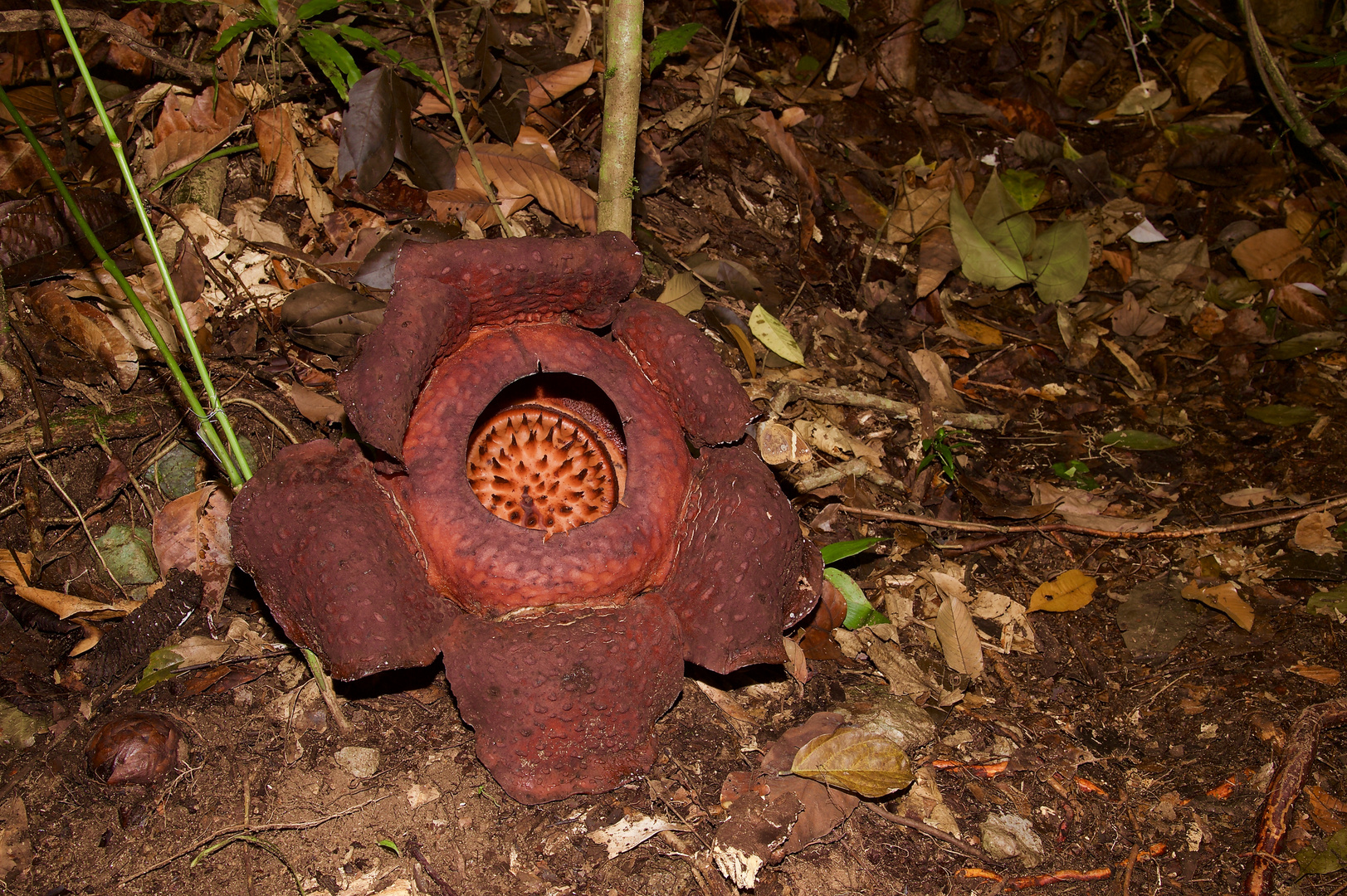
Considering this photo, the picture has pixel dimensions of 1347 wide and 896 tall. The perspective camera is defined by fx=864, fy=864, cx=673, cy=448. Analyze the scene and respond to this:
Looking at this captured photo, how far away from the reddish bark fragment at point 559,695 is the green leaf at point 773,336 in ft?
5.32

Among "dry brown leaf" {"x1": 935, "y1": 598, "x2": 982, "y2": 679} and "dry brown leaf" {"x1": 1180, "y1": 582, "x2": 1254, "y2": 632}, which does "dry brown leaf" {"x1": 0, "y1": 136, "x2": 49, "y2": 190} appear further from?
"dry brown leaf" {"x1": 1180, "y1": 582, "x2": 1254, "y2": 632}

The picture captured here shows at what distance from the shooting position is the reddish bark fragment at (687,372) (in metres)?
2.12

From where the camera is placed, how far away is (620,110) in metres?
2.53

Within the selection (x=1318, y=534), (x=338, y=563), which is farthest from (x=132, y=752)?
(x=1318, y=534)

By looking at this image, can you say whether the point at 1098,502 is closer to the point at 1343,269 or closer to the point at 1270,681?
the point at 1270,681

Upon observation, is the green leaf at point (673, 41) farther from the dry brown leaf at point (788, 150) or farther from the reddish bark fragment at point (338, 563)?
the reddish bark fragment at point (338, 563)

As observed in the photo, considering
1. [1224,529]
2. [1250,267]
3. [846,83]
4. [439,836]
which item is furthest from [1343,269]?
[439,836]

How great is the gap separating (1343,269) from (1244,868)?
3.78m

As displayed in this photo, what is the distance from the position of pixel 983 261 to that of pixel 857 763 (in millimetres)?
2682

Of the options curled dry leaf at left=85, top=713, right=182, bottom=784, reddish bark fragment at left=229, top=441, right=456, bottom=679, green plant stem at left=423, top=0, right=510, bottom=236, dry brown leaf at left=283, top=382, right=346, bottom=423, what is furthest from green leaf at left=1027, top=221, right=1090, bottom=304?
curled dry leaf at left=85, top=713, right=182, bottom=784

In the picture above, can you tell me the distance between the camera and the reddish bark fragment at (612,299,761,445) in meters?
2.12

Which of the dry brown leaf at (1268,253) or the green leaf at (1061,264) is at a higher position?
the green leaf at (1061,264)

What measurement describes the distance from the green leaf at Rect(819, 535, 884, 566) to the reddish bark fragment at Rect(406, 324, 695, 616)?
A: 721 millimetres

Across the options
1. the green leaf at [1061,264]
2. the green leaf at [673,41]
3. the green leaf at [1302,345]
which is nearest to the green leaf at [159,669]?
the green leaf at [673,41]
